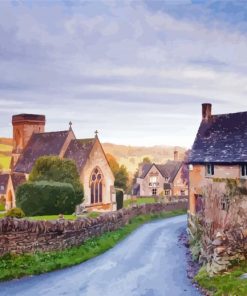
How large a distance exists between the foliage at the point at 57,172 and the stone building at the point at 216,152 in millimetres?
14738

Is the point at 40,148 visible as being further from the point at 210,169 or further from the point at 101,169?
the point at 210,169

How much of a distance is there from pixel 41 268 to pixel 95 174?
1214 inches

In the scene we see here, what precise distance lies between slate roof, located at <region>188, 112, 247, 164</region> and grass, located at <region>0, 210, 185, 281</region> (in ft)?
33.1

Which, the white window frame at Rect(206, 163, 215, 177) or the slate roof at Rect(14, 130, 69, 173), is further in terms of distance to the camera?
the slate roof at Rect(14, 130, 69, 173)

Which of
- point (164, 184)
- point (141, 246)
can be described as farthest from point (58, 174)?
point (164, 184)

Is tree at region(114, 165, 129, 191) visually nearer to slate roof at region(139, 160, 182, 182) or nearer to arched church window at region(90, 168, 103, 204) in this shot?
slate roof at region(139, 160, 182, 182)

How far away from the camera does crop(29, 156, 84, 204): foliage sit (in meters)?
44.5

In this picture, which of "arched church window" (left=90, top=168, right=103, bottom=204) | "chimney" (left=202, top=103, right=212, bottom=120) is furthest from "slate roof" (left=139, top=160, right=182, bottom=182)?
"chimney" (left=202, top=103, right=212, bottom=120)

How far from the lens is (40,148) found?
57906 millimetres

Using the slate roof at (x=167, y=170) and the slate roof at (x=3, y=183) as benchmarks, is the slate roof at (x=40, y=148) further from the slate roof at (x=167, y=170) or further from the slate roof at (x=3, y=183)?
the slate roof at (x=167, y=170)

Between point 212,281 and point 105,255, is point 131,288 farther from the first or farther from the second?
point 105,255

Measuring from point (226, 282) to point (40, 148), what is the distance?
44.5 metres

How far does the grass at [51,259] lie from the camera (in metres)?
20.1

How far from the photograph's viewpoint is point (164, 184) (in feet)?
265
